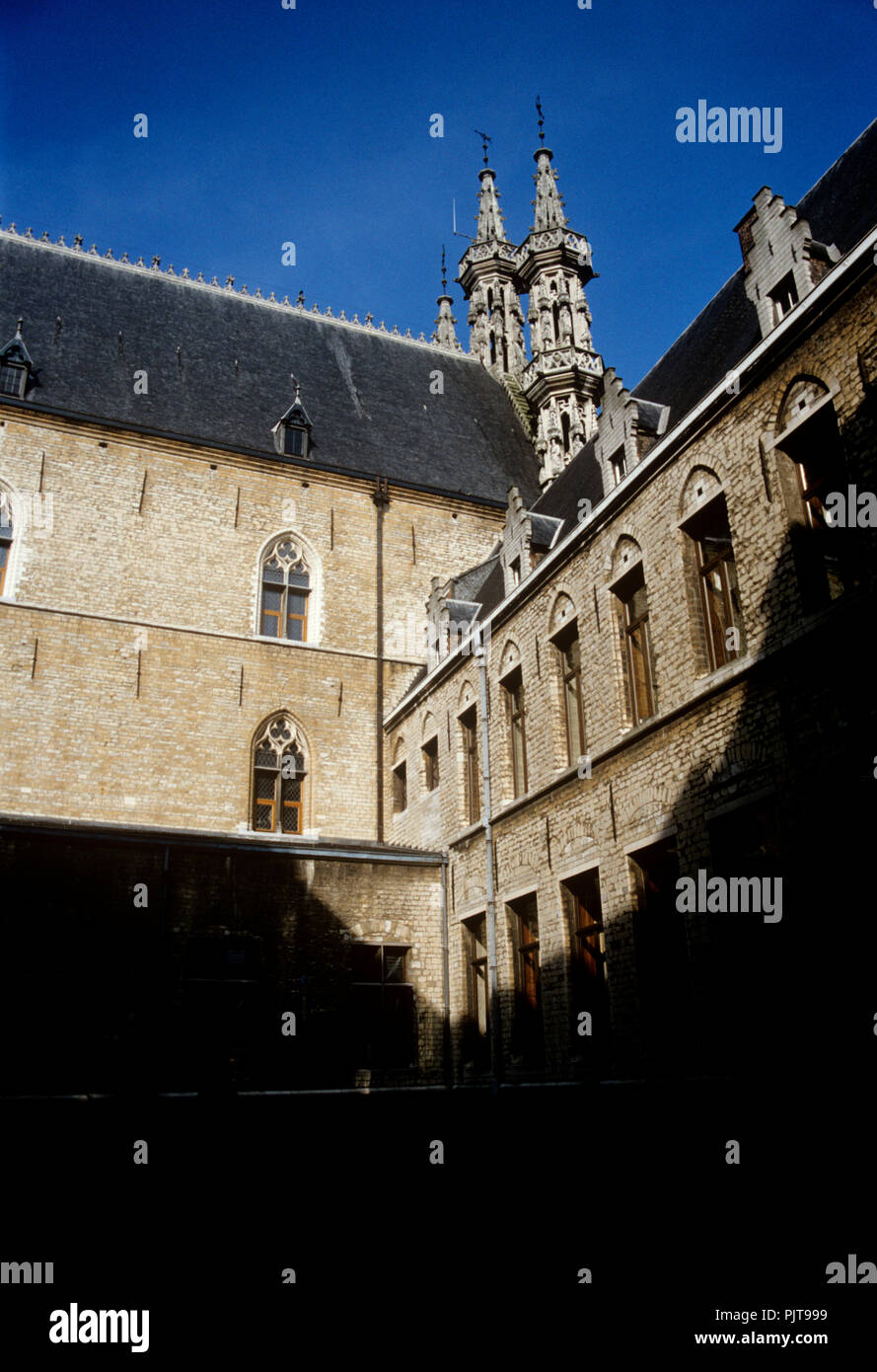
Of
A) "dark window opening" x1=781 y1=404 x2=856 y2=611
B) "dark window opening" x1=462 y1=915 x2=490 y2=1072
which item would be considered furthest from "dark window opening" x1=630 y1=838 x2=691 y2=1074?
"dark window opening" x1=462 y1=915 x2=490 y2=1072

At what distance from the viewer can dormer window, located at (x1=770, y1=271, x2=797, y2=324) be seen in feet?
32.5

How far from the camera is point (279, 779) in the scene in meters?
18.4

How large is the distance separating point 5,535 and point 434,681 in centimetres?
781

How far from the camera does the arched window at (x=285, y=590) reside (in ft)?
63.9

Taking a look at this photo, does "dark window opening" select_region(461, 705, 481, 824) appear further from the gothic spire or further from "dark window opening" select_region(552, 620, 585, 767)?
the gothic spire

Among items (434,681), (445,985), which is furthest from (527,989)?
(434,681)

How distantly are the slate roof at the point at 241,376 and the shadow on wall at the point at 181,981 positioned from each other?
9.18 m

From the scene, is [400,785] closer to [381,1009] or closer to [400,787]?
[400,787]

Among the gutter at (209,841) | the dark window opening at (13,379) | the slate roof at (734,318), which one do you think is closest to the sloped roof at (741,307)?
the slate roof at (734,318)

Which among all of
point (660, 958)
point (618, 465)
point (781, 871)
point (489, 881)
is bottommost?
point (660, 958)

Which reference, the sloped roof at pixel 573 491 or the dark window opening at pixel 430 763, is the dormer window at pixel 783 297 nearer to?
the sloped roof at pixel 573 491

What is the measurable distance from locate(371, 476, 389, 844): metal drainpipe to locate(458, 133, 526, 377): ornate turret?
7.72 meters

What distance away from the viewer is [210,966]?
14.0 meters
